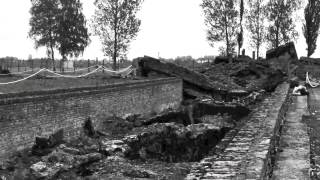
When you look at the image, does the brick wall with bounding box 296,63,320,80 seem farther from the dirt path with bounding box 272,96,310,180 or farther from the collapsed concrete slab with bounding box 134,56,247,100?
the dirt path with bounding box 272,96,310,180

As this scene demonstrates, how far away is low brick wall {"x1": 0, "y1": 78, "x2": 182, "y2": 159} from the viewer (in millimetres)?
9523

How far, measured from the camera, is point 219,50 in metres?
37.5

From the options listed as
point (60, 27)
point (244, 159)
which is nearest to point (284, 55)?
point (60, 27)

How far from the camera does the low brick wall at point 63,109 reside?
9.52 m

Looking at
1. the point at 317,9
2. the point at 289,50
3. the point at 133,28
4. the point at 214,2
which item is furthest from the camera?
the point at 317,9

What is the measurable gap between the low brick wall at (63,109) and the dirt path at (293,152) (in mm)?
5294

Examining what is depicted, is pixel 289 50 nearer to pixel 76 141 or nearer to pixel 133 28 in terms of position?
pixel 133 28

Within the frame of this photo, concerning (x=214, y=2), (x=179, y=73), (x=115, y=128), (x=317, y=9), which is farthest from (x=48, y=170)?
(x=317, y=9)

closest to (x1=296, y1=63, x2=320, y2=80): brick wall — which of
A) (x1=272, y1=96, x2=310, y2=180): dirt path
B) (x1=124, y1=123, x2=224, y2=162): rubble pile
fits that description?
(x1=272, y1=96, x2=310, y2=180): dirt path

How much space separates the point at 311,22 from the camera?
44.9m

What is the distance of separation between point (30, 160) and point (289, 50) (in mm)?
26129

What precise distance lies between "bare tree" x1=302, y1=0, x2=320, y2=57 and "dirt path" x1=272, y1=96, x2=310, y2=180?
111 ft

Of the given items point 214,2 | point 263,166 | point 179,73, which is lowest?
point 263,166

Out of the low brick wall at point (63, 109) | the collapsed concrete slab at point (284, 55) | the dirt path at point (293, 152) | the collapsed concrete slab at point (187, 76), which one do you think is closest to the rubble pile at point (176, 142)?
the low brick wall at point (63, 109)
